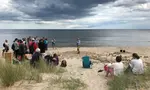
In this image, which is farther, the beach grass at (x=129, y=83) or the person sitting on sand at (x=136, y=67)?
the person sitting on sand at (x=136, y=67)

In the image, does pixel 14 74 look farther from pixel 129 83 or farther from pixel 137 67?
pixel 137 67

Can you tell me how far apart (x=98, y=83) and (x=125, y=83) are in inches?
49.7

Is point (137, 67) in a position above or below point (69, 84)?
above

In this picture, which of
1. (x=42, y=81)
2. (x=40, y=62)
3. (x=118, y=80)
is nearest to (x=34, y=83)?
(x=42, y=81)

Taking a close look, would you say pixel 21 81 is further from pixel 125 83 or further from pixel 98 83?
pixel 125 83

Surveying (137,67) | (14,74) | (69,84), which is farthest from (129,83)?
(14,74)

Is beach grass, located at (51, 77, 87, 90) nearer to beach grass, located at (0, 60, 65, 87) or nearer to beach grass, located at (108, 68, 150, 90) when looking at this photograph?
beach grass, located at (0, 60, 65, 87)

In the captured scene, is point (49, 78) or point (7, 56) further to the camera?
point (7, 56)

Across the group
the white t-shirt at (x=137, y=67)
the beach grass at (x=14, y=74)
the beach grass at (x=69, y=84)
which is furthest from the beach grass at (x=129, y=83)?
the beach grass at (x=14, y=74)

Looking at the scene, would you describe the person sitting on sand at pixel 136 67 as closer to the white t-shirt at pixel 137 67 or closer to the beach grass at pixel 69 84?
the white t-shirt at pixel 137 67

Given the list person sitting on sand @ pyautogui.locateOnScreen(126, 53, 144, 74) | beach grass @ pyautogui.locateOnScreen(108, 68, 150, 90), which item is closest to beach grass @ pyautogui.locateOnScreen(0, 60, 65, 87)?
beach grass @ pyautogui.locateOnScreen(108, 68, 150, 90)

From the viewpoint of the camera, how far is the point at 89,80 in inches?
347

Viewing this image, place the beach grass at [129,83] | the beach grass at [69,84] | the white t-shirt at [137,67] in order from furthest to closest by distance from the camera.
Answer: the white t-shirt at [137,67], the beach grass at [69,84], the beach grass at [129,83]

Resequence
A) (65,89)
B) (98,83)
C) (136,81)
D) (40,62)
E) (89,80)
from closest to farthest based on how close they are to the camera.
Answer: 1. (65,89)
2. (136,81)
3. (98,83)
4. (89,80)
5. (40,62)
